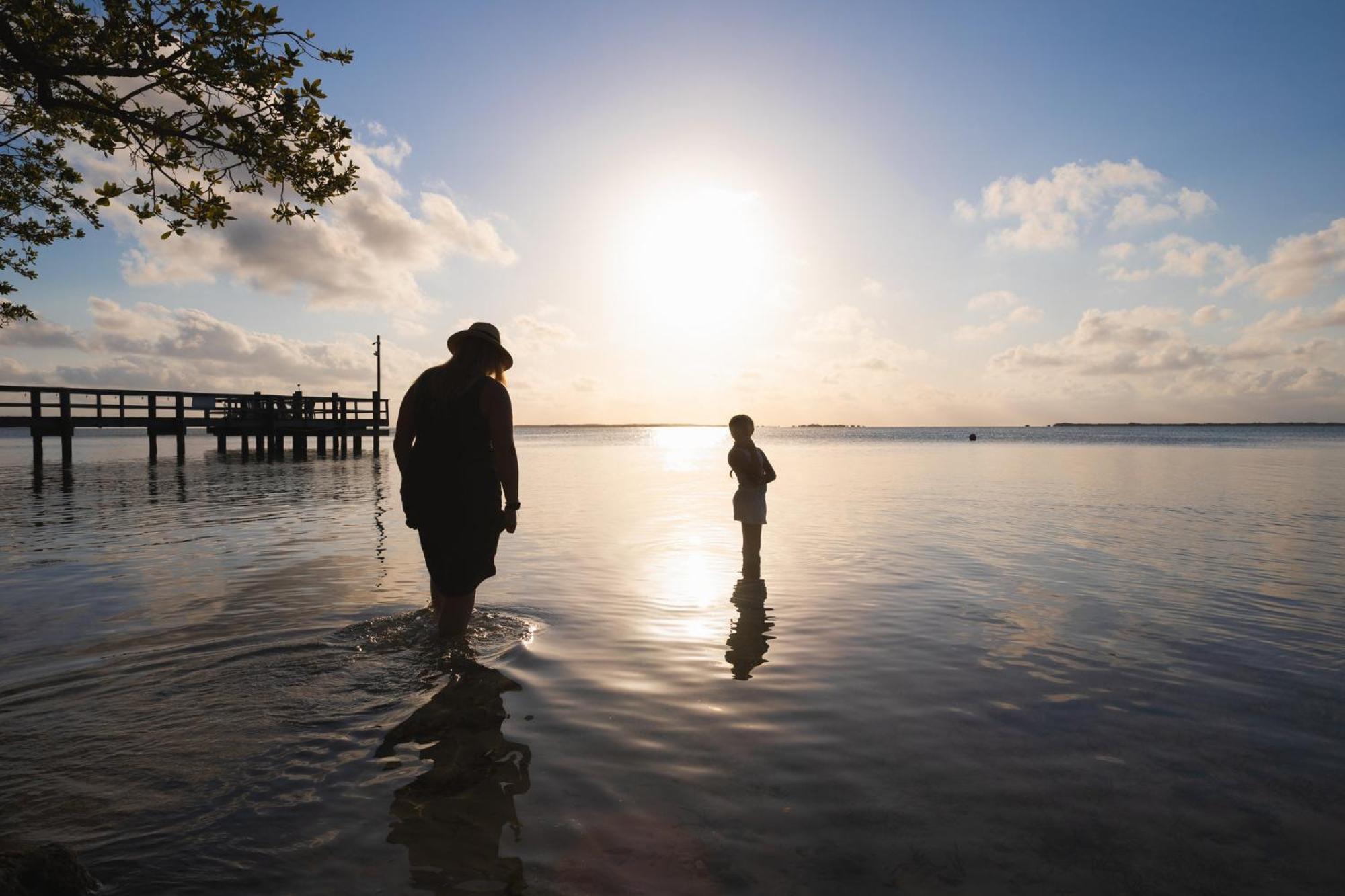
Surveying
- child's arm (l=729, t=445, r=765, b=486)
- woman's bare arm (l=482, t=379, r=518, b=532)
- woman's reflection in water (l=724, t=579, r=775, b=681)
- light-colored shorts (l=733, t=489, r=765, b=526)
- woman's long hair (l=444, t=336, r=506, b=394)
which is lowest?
woman's reflection in water (l=724, t=579, r=775, b=681)

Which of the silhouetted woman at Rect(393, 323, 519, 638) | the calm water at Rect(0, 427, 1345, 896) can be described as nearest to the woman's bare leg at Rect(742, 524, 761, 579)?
the calm water at Rect(0, 427, 1345, 896)

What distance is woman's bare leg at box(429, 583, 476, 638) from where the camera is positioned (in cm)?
527

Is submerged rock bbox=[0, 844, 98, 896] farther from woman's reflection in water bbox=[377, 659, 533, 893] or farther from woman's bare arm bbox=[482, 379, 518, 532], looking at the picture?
woman's bare arm bbox=[482, 379, 518, 532]

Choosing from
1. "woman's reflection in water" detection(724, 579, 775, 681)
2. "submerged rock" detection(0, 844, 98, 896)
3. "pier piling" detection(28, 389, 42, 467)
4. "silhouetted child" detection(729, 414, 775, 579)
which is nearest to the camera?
"submerged rock" detection(0, 844, 98, 896)

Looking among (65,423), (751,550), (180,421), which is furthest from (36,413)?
(751,550)

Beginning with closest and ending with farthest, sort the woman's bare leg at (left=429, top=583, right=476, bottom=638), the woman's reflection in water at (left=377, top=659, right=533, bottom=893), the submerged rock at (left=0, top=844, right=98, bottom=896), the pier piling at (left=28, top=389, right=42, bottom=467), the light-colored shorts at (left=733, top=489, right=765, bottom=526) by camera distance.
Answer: the submerged rock at (left=0, top=844, right=98, bottom=896) → the woman's reflection in water at (left=377, top=659, right=533, bottom=893) → the woman's bare leg at (left=429, top=583, right=476, bottom=638) → the light-colored shorts at (left=733, top=489, right=765, bottom=526) → the pier piling at (left=28, top=389, right=42, bottom=467)

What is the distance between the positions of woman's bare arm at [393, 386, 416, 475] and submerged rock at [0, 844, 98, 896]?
2.77 metres

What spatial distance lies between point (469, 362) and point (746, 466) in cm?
453

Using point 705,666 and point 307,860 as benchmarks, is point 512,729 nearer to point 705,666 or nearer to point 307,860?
point 307,860

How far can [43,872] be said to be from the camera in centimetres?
239

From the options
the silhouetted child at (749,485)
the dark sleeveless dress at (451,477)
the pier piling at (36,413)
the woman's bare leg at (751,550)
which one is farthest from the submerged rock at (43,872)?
the pier piling at (36,413)

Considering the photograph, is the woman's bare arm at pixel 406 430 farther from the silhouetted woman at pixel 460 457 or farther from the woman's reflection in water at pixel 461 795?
the woman's reflection in water at pixel 461 795

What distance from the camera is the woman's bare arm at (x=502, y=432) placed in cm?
483

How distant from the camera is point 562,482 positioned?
26.2 metres
